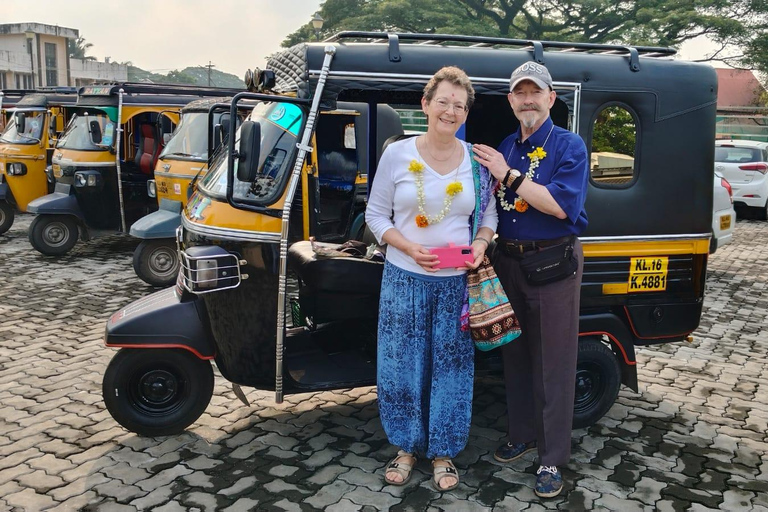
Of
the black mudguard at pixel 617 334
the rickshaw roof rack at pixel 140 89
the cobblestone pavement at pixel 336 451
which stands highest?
the rickshaw roof rack at pixel 140 89

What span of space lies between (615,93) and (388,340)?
2.00 m

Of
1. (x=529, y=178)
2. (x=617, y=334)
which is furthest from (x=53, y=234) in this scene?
(x=529, y=178)

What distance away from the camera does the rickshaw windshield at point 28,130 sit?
1246cm

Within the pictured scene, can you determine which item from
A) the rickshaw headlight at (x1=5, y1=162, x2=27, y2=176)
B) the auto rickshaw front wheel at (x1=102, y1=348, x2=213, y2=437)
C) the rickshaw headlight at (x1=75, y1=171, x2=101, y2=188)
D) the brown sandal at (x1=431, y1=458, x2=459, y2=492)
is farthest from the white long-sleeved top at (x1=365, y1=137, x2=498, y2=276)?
the rickshaw headlight at (x1=5, y1=162, x2=27, y2=176)

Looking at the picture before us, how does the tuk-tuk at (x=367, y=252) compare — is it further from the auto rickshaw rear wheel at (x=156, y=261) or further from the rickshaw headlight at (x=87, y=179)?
the rickshaw headlight at (x=87, y=179)

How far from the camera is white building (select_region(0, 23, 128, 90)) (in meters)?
43.3

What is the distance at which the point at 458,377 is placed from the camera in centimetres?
384

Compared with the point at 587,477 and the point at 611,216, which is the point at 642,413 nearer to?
the point at 587,477

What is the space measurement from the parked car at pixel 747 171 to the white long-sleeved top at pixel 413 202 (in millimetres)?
13474

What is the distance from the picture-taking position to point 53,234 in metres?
10.6

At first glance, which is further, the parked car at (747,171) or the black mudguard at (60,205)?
the parked car at (747,171)

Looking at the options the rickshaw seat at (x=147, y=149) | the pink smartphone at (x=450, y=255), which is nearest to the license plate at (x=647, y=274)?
the pink smartphone at (x=450, y=255)

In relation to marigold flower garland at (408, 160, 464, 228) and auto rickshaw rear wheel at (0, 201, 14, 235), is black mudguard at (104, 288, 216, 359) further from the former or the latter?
auto rickshaw rear wheel at (0, 201, 14, 235)

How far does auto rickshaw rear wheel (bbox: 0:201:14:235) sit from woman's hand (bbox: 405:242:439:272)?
36.4ft
